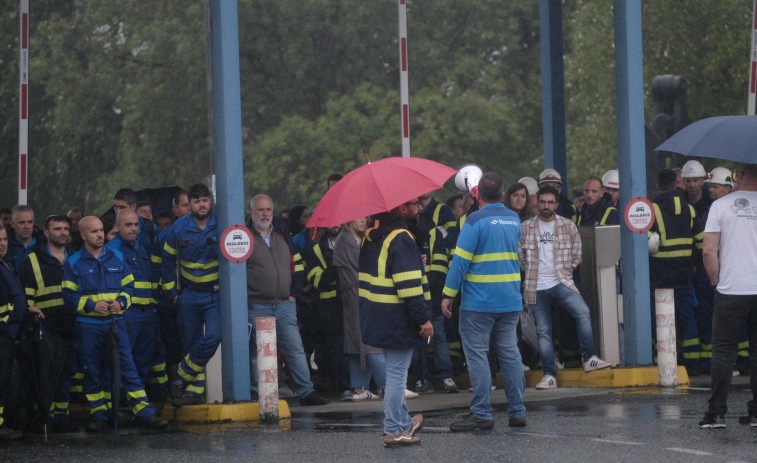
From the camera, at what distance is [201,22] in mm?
37688

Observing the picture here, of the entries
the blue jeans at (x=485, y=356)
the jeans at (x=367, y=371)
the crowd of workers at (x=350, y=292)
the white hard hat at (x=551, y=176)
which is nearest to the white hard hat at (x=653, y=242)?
the crowd of workers at (x=350, y=292)

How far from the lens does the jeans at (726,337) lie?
9883mm

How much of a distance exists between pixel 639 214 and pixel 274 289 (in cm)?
352

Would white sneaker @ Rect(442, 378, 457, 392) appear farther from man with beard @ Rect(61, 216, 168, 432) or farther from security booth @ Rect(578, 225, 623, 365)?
man with beard @ Rect(61, 216, 168, 432)

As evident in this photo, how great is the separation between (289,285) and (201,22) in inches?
1011

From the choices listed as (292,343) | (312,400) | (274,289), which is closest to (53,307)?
(274,289)

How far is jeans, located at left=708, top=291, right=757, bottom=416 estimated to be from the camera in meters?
9.88

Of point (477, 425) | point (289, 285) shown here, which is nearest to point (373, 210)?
point (477, 425)

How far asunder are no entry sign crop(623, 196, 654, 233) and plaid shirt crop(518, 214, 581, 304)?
519 millimetres

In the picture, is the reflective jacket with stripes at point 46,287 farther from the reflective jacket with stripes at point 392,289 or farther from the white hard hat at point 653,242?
the white hard hat at point 653,242

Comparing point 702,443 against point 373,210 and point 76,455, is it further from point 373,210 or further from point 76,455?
point 76,455

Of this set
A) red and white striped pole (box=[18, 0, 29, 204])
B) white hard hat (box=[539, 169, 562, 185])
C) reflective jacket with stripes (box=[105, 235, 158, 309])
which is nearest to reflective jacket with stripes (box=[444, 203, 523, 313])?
reflective jacket with stripes (box=[105, 235, 158, 309])

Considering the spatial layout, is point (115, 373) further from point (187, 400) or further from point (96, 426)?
point (187, 400)

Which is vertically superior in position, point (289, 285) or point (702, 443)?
point (289, 285)
